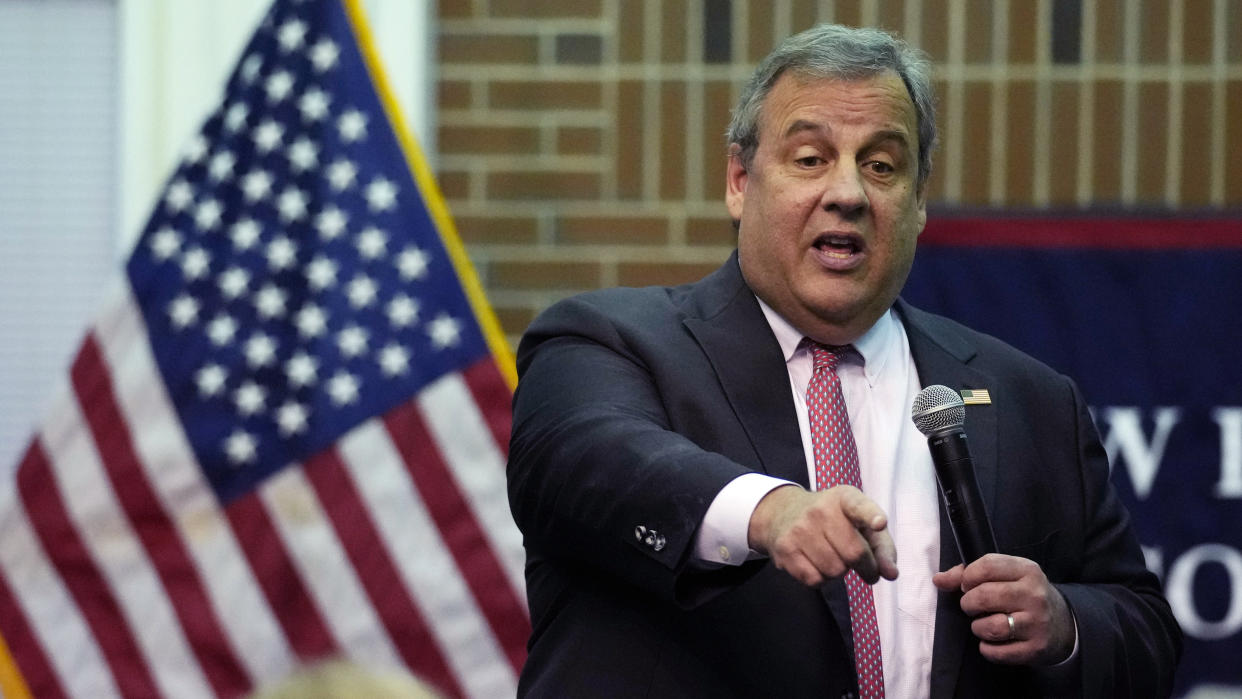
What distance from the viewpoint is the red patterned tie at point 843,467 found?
7.89 feet

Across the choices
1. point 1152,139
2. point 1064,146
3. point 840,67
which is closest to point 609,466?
point 840,67

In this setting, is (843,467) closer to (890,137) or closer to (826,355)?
(826,355)

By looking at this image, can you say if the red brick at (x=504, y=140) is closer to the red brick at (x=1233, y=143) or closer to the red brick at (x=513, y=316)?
the red brick at (x=513, y=316)

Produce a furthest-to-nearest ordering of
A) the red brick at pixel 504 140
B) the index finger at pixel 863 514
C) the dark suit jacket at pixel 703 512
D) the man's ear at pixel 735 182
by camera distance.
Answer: the red brick at pixel 504 140
the man's ear at pixel 735 182
the dark suit jacket at pixel 703 512
the index finger at pixel 863 514

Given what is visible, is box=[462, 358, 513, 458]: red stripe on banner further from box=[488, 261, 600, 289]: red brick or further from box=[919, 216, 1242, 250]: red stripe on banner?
box=[919, 216, 1242, 250]: red stripe on banner

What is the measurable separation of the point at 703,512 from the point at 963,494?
13.9 inches

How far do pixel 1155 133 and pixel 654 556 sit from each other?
324 cm

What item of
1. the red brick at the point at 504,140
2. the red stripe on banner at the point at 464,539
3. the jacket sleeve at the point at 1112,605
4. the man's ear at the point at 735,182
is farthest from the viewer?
the red brick at the point at 504,140

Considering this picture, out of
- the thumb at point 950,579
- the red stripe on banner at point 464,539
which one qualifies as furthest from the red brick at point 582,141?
the thumb at point 950,579

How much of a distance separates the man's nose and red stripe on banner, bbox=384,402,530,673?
2203 mm

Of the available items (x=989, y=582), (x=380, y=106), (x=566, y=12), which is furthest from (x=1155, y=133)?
(x=989, y=582)

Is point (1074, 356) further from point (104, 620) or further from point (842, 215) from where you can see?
point (104, 620)

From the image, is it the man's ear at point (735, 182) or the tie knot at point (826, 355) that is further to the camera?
the man's ear at point (735, 182)

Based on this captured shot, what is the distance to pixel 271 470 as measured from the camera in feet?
15.1
